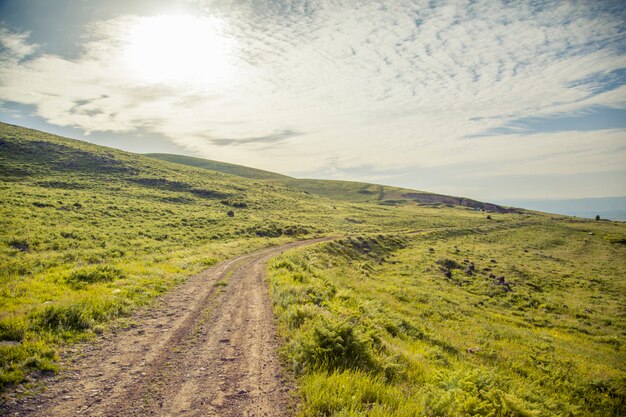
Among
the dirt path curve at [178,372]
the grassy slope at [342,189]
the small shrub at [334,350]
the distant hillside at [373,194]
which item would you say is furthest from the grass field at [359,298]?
the grassy slope at [342,189]

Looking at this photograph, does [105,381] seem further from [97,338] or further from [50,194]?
[50,194]

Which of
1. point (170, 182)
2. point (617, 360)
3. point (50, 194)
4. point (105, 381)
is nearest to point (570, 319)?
point (617, 360)

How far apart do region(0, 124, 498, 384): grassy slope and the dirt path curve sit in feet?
3.55

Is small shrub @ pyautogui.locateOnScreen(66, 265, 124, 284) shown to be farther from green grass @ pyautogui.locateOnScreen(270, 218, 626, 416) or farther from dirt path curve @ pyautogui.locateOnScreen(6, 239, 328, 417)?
green grass @ pyautogui.locateOnScreen(270, 218, 626, 416)

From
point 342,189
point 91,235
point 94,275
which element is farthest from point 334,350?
point 342,189

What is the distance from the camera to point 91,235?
28.5 meters

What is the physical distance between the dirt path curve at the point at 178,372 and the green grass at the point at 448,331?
850mm

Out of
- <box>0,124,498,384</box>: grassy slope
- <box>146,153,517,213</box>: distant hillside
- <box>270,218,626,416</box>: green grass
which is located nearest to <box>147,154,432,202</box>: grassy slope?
<box>146,153,517,213</box>: distant hillside

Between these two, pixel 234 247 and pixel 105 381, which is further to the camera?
pixel 234 247

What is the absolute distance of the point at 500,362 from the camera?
1352 centimetres

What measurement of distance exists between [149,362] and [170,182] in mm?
79102

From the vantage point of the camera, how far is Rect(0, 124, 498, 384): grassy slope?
948 cm

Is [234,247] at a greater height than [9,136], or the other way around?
[9,136]

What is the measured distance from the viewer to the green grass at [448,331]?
617cm
